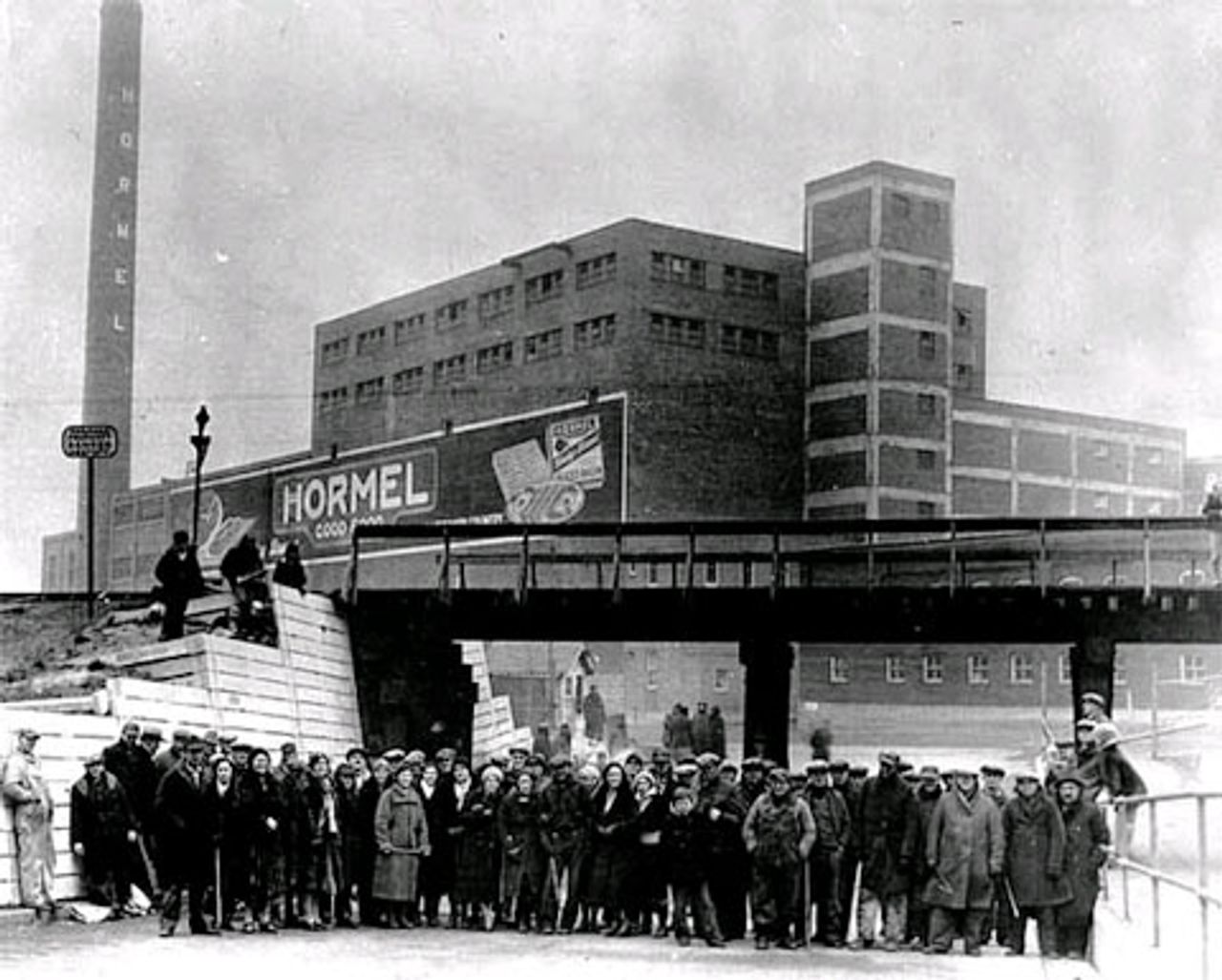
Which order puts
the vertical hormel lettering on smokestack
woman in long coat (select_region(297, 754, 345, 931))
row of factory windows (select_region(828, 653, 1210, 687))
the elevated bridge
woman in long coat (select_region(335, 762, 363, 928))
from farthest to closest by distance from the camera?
the vertical hormel lettering on smokestack
row of factory windows (select_region(828, 653, 1210, 687))
the elevated bridge
woman in long coat (select_region(335, 762, 363, 928))
woman in long coat (select_region(297, 754, 345, 931))

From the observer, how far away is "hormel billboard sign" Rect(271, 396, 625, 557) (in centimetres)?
5025

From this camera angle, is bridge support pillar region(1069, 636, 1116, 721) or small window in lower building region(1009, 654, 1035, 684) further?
small window in lower building region(1009, 654, 1035, 684)

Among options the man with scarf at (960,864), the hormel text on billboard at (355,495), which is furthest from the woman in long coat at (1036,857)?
the hormel text on billboard at (355,495)

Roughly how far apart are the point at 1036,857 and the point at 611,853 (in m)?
3.25

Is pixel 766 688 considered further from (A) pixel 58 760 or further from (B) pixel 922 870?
(A) pixel 58 760

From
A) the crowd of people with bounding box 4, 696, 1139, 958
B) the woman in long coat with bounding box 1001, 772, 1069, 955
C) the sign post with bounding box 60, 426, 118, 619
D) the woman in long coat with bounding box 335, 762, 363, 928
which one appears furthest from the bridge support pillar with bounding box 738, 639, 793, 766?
the woman in long coat with bounding box 1001, 772, 1069, 955

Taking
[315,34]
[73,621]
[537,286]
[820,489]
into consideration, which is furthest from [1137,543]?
[73,621]

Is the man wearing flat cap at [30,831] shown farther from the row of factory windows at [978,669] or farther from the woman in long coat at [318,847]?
the row of factory windows at [978,669]

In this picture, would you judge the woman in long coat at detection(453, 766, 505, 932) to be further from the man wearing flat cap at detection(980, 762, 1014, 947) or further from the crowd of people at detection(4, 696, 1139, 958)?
the man wearing flat cap at detection(980, 762, 1014, 947)

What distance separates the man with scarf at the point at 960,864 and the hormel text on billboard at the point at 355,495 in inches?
1713

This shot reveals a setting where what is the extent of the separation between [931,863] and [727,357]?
131 feet

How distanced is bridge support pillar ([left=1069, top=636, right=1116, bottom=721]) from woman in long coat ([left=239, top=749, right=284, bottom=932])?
47.4ft

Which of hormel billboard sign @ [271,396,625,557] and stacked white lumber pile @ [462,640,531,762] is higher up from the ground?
hormel billboard sign @ [271,396,625,557]

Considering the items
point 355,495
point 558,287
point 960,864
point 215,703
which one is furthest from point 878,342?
point 960,864
